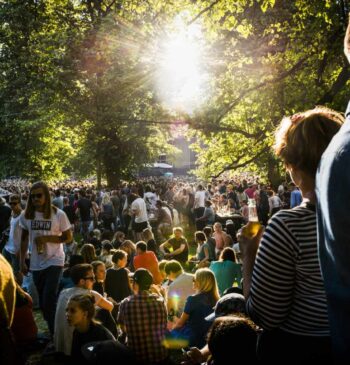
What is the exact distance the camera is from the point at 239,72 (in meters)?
8.49

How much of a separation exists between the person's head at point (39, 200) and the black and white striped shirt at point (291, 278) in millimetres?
4380

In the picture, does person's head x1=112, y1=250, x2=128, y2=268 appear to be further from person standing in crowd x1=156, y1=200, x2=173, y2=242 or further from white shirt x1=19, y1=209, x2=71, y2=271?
person standing in crowd x1=156, y1=200, x2=173, y2=242

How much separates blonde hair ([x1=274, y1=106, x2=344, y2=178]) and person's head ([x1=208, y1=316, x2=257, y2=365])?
1.41m

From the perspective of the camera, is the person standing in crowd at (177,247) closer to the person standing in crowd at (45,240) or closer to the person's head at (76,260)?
the person's head at (76,260)

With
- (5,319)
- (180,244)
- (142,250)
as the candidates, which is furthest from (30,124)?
(5,319)

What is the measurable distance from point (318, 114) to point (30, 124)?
1169 inches

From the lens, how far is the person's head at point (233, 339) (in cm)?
277

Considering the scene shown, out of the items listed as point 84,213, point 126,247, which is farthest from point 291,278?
point 84,213

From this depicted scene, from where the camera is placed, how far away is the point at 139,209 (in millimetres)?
13852

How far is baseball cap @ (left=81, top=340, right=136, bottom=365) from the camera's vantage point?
3.96m

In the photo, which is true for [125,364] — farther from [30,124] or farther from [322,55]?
[30,124]

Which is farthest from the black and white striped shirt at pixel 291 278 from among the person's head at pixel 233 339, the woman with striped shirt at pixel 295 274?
the person's head at pixel 233 339

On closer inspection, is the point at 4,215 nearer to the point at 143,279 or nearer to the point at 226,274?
the point at 226,274

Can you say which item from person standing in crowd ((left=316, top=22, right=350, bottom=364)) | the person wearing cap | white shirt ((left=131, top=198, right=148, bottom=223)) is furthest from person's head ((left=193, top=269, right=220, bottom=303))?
white shirt ((left=131, top=198, right=148, bottom=223))
